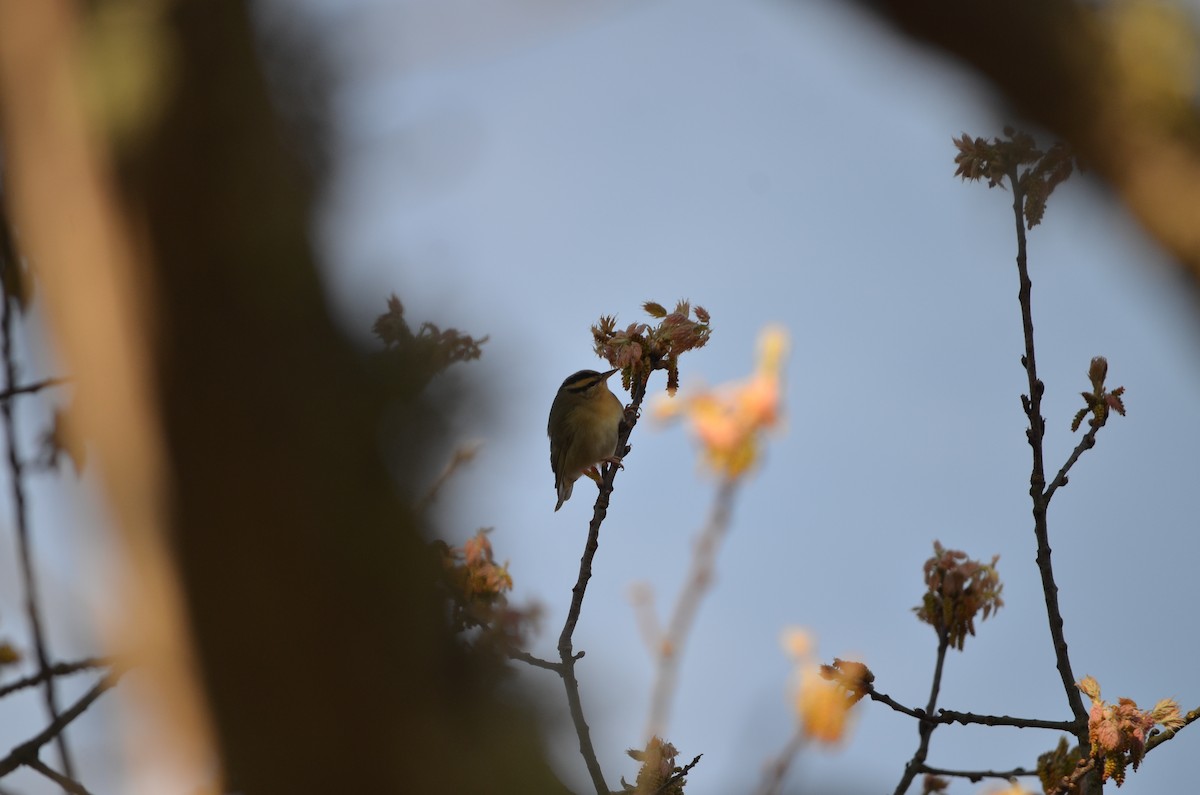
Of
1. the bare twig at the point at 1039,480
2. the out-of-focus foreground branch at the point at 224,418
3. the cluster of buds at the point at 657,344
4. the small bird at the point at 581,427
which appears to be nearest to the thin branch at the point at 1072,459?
the bare twig at the point at 1039,480

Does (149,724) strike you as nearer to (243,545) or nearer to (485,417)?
(243,545)

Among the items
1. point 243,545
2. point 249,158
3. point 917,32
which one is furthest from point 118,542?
point 917,32

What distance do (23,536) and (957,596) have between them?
2874mm

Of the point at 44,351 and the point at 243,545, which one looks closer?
the point at 243,545

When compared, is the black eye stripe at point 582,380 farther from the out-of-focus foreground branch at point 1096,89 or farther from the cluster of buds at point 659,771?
the out-of-focus foreground branch at point 1096,89

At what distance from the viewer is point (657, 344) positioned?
373 cm

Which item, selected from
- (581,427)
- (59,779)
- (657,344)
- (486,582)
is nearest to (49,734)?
(59,779)

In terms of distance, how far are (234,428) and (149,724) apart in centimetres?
36

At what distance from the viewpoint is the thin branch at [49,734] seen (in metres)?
2.35

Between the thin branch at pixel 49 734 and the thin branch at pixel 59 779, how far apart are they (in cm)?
2

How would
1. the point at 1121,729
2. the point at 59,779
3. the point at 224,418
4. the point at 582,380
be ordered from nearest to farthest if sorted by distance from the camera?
the point at 224,418 < the point at 59,779 < the point at 1121,729 < the point at 582,380

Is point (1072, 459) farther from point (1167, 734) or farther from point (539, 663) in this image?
point (539, 663)

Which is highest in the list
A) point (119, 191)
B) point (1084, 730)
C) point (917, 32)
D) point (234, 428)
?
point (1084, 730)

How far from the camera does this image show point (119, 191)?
1272 mm
